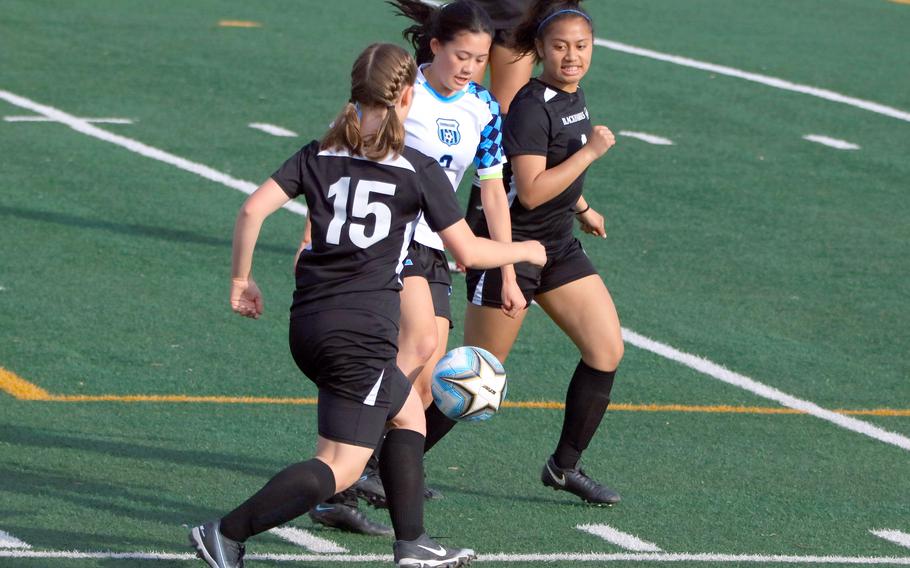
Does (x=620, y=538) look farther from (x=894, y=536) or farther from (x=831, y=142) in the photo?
(x=831, y=142)

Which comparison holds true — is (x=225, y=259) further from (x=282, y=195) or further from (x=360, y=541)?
(x=282, y=195)

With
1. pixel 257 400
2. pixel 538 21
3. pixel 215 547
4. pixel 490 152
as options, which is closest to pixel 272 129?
pixel 257 400

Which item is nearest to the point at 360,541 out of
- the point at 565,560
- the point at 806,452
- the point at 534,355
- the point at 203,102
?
the point at 565,560

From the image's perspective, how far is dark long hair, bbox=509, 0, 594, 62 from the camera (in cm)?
724

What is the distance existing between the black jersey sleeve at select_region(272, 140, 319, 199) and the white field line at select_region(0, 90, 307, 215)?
7.34 m

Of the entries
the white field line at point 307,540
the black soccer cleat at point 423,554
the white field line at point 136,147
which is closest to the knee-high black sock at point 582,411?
the white field line at point 307,540

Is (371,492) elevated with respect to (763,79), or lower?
lower

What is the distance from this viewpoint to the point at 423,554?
19.5 feet

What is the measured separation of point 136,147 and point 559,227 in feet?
26.6

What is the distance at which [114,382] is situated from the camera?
896cm

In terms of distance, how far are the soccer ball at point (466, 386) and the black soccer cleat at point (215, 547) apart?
4.07ft

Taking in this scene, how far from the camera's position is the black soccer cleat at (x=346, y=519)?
6.77 m

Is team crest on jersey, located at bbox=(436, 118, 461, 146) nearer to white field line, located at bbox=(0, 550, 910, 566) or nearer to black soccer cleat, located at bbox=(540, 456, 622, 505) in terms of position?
black soccer cleat, located at bbox=(540, 456, 622, 505)

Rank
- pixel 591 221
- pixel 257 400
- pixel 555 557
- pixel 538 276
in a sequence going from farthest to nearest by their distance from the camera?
pixel 257 400
pixel 591 221
pixel 538 276
pixel 555 557
